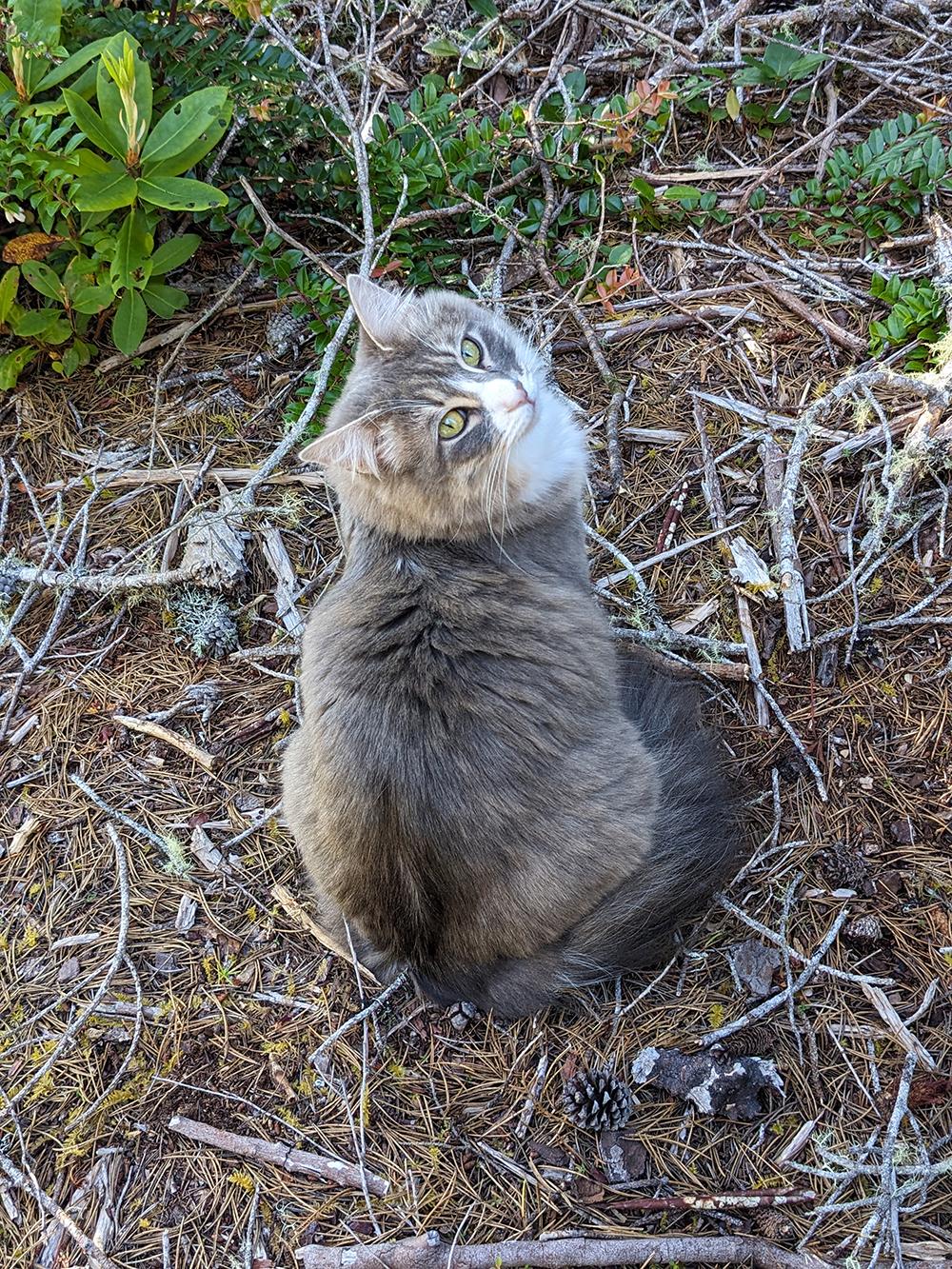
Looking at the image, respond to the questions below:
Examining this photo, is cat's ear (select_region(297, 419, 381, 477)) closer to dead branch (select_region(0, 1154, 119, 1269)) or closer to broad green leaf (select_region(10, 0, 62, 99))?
broad green leaf (select_region(10, 0, 62, 99))

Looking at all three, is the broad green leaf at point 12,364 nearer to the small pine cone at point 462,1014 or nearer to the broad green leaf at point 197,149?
the broad green leaf at point 197,149

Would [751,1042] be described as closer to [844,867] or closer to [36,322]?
[844,867]

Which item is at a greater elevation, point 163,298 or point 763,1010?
point 163,298

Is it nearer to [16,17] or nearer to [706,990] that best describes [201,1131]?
[706,990]

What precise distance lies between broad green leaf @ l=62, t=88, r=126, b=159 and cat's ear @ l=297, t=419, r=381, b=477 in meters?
1.46

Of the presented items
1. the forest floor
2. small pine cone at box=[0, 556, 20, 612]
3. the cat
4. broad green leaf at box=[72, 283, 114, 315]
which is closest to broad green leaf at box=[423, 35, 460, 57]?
the forest floor

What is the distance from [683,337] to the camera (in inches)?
146

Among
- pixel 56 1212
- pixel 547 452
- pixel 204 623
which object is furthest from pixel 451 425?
pixel 56 1212

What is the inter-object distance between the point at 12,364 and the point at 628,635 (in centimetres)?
275

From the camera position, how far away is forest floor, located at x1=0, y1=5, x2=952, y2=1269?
255cm

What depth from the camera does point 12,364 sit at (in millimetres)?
3736

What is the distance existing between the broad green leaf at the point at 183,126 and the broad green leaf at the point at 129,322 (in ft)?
1.72

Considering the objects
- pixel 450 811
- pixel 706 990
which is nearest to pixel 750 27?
pixel 450 811

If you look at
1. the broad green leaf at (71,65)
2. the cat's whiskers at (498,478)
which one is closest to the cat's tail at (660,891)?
the cat's whiskers at (498,478)
